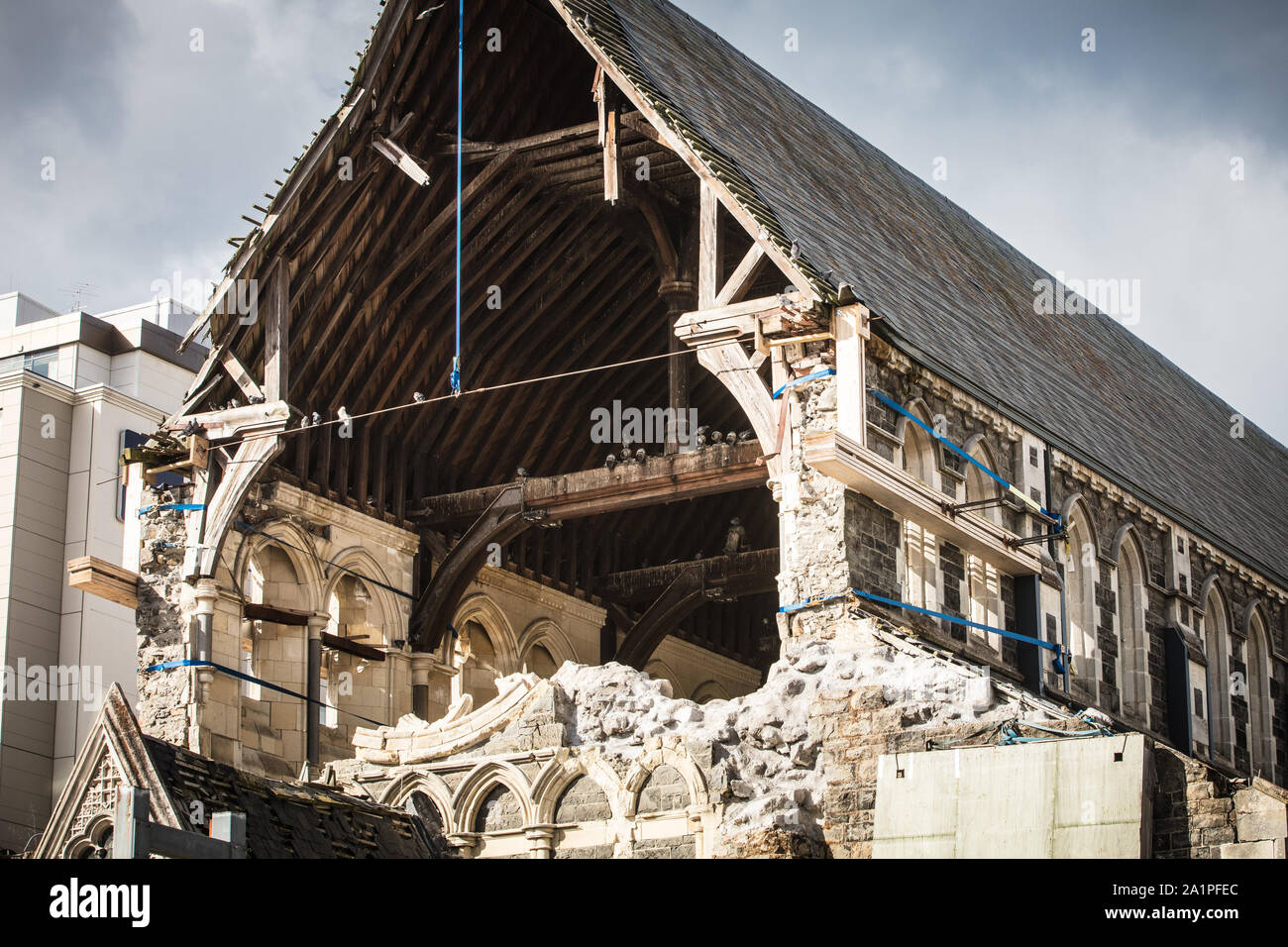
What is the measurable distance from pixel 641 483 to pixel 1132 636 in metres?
7.79

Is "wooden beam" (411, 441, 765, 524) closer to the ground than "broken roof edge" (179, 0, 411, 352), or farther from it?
closer to the ground

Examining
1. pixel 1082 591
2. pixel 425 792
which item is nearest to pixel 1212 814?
pixel 425 792

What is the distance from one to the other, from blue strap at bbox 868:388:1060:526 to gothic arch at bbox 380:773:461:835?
6665 millimetres

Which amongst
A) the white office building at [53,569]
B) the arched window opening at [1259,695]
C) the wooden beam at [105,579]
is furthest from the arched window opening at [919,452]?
Result: the white office building at [53,569]

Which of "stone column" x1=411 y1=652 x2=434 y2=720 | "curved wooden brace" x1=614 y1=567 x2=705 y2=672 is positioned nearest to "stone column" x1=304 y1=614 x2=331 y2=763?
"stone column" x1=411 y1=652 x2=434 y2=720

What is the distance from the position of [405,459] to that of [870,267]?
773cm

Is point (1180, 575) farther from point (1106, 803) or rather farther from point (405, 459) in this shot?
point (1106, 803)

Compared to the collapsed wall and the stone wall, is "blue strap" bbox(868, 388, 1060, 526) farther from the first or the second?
the stone wall

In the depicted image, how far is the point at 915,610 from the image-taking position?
26.8 m

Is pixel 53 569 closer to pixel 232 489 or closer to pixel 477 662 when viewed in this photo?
pixel 477 662

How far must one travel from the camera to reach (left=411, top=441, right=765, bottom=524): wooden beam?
29656mm

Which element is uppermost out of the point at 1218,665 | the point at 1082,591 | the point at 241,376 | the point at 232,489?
the point at 241,376

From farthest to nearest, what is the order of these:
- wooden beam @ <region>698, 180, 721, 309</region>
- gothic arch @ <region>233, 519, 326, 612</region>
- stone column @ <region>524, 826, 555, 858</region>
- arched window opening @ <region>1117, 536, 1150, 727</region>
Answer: arched window opening @ <region>1117, 536, 1150, 727</region> → gothic arch @ <region>233, 519, 326, 612</region> → wooden beam @ <region>698, 180, 721, 309</region> → stone column @ <region>524, 826, 555, 858</region>
